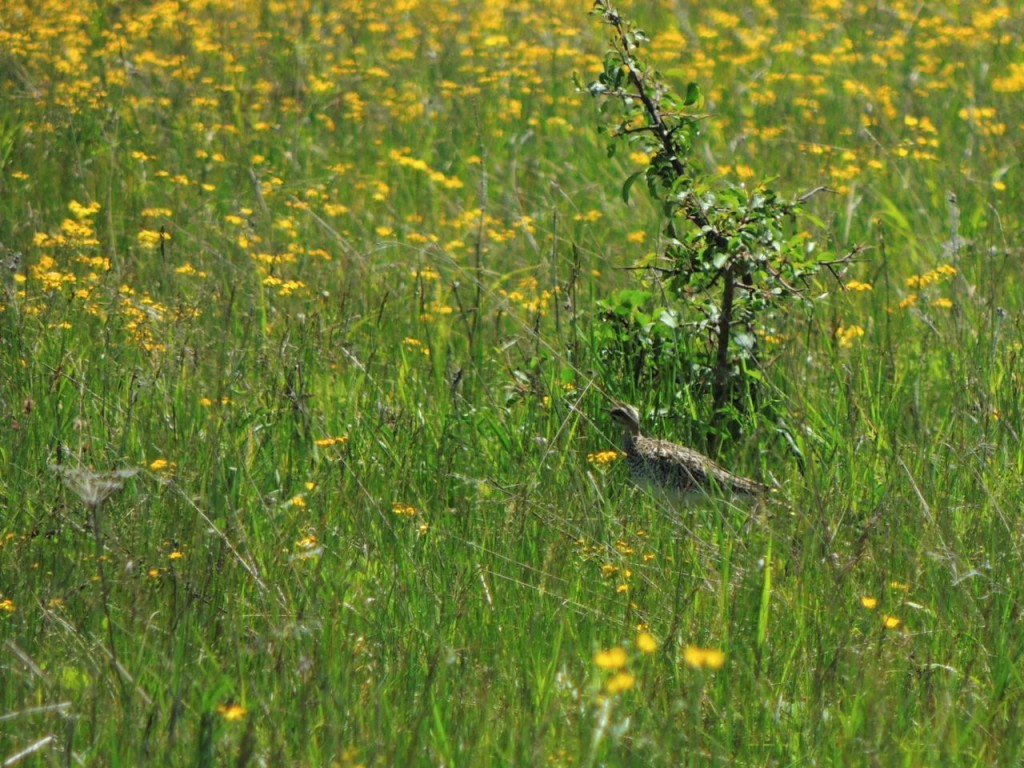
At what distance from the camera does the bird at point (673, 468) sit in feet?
13.4

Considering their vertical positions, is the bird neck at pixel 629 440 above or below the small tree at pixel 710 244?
below

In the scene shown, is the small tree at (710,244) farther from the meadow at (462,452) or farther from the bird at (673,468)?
the bird at (673,468)

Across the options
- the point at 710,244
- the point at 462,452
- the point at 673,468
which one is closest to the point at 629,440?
the point at 673,468

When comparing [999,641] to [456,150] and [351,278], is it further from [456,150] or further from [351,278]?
[456,150]

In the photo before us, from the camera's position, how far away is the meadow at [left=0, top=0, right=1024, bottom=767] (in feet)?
9.25

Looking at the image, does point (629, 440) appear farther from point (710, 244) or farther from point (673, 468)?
point (710, 244)

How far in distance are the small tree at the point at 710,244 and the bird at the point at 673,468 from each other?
0.79 ft

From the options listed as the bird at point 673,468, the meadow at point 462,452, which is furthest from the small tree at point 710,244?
the bird at point 673,468

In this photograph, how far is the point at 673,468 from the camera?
13.6 ft

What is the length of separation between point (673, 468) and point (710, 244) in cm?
78

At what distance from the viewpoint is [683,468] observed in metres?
4.06

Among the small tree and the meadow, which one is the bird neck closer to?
the meadow

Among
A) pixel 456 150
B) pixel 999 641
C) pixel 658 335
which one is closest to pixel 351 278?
pixel 658 335

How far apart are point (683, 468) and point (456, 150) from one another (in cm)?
400
